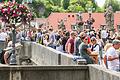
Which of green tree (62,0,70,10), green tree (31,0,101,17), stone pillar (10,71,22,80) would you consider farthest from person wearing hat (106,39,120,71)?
green tree (62,0,70,10)

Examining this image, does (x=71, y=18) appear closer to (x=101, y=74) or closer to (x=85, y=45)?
(x=85, y=45)

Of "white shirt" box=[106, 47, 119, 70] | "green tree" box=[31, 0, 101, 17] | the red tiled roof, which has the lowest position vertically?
"white shirt" box=[106, 47, 119, 70]

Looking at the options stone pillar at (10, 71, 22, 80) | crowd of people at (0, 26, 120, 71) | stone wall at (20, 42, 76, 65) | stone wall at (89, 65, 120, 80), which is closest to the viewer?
stone wall at (89, 65, 120, 80)

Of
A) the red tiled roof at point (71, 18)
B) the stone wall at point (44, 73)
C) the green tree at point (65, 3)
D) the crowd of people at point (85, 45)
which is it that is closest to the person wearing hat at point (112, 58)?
the crowd of people at point (85, 45)

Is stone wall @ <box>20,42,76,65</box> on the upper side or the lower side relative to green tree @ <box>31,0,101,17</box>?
lower

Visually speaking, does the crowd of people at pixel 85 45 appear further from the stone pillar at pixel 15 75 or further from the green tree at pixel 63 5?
the green tree at pixel 63 5

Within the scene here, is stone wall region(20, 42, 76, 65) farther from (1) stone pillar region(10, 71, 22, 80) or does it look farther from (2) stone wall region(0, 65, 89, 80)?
(1) stone pillar region(10, 71, 22, 80)

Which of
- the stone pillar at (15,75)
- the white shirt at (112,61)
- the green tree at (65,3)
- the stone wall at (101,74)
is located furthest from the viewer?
the green tree at (65,3)

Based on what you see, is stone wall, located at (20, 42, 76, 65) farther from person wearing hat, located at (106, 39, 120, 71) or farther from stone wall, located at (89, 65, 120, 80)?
stone wall, located at (89, 65, 120, 80)

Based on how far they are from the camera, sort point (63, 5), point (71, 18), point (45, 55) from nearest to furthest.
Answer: point (45, 55)
point (71, 18)
point (63, 5)

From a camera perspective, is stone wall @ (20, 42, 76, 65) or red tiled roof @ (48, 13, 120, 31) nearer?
stone wall @ (20, 42, 76, 65)

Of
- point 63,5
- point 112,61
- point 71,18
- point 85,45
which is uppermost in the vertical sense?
point 63,5

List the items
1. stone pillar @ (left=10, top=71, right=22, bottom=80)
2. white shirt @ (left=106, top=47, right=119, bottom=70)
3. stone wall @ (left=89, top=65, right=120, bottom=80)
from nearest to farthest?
stone wall @ (left=89, top=65, right=120, bottom=80)
stone pillar @ (left=10, top=71, right=22, bottom=80)
white shirt @ (left=106, top=47, right=119, bottom=70)

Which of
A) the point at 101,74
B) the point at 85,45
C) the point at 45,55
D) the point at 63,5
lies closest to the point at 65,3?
the point at 63,5
